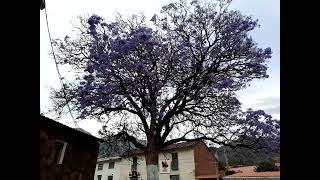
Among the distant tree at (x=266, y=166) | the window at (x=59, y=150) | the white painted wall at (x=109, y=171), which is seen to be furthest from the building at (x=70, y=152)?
the white painted wall at (x=109, y=171)

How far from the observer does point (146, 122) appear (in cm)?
1805

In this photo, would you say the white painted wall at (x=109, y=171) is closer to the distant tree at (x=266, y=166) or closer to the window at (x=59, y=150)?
the distant tree at (x=266, y=166)

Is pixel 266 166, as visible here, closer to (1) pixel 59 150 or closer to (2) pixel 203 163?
(2) pixel 203 163

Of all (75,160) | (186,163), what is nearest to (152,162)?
(75,160)

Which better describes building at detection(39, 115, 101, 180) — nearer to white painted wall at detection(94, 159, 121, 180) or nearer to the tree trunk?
the tree trunk

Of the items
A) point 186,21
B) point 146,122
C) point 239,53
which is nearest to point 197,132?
point 146,122

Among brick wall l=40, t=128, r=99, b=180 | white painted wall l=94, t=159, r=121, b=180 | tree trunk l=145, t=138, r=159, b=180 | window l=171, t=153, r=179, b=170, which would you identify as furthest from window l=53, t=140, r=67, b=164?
white painted wall l=94, t=159, r=121, b=180

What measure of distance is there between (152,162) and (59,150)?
16.3 feet

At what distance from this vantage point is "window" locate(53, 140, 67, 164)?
13.7 meters

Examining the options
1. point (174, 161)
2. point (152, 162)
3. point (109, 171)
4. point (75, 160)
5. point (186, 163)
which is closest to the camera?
point (75, 160)

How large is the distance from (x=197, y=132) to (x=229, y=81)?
10.9ft

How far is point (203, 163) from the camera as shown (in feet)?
113

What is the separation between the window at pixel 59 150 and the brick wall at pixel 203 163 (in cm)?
2074
